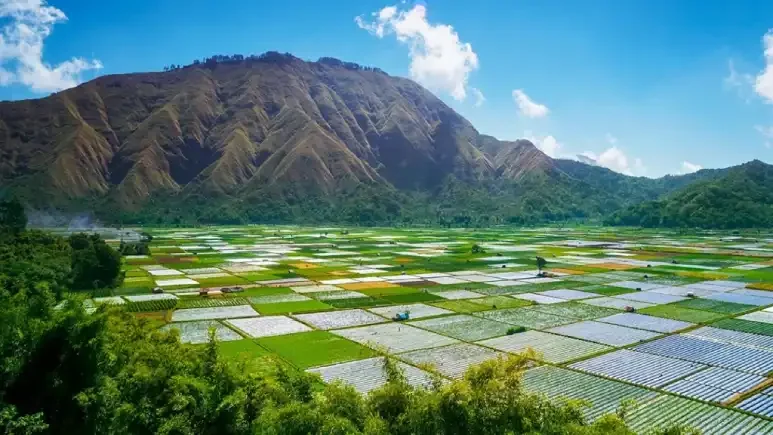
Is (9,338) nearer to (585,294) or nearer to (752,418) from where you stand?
(752,418)

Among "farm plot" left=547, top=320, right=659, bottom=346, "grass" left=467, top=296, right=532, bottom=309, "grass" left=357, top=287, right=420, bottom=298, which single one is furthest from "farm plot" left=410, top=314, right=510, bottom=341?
"grass" left=357, top=287, right=420, bottom=298

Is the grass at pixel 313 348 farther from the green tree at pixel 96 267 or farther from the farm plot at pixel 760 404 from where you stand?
the green tree at pixel 96 267

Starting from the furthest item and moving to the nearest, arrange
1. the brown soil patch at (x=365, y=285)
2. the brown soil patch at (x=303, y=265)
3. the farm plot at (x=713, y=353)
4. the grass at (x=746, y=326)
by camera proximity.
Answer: the brown soil patch at (x=303, y=265), the brown soil patch at (x=365, y=285), the grass at (x=746, y=326), the farm plot at (x=713, y=353)

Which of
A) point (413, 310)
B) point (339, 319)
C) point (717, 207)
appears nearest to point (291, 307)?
point (339, 319)

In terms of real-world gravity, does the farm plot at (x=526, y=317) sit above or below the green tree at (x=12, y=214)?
below

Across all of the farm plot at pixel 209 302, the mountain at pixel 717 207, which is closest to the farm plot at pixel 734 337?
the farm plot at pixel 209 302

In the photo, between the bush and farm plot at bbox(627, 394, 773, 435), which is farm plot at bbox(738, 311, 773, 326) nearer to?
Result: the bush

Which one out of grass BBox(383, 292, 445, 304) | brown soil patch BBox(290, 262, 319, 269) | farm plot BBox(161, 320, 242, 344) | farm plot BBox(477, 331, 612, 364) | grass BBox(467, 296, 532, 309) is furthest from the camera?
brown soil patch BBox(290, 262, 319, 269)
